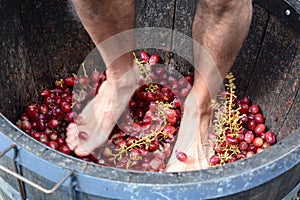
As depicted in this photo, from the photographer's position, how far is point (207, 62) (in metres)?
1.63

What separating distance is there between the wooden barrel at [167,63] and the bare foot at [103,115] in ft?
0.96

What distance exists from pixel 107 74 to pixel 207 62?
40cm

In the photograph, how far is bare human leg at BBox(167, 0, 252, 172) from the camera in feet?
4.92

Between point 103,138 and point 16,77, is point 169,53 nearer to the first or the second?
point 103,138

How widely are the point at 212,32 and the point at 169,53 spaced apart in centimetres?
68

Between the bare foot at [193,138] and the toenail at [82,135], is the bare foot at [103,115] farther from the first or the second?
the bare foot at [193,138]

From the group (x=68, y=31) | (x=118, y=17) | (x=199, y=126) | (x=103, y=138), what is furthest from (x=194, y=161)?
(x=68, y=31)

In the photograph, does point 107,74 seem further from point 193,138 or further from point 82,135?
point 193,138

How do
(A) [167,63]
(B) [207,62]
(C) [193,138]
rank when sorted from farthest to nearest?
1. (A) [167,63]
2. (C) [193,138]
3. (B) [207,62]

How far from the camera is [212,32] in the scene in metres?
1.57

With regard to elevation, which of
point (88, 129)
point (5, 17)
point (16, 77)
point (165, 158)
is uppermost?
point (5, 17)

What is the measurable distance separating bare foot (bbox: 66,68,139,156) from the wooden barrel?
0.29 metres

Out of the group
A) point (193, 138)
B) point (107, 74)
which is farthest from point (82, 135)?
point (193, 138)

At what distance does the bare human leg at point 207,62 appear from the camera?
1501 millimetres
